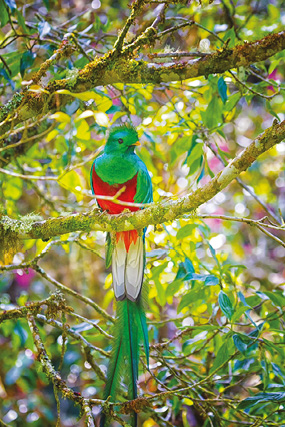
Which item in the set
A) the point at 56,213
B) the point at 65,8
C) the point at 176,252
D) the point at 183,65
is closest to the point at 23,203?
the point at 56,213

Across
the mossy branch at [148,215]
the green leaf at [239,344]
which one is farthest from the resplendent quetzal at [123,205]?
the green leaf at [239,344]

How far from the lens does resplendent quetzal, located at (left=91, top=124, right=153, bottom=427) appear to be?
2.37 m

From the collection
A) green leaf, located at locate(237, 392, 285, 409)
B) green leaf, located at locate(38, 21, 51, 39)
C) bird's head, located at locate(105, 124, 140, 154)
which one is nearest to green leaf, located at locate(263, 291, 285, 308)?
green leaf, located at locate(237, 392, 285, 409)

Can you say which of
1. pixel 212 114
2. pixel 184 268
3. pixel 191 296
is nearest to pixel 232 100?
pixel 212 114

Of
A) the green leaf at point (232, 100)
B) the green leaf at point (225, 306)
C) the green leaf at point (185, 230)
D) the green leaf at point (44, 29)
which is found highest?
the green leaf at point (44, 29)

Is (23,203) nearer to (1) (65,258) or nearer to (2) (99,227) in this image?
(1) (65,258)

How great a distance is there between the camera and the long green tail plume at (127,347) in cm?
205

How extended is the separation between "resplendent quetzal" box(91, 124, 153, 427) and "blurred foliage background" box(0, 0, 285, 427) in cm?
11

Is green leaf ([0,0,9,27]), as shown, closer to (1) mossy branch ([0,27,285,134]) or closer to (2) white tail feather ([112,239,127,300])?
(1) mossy branch ([0,27,285,134])

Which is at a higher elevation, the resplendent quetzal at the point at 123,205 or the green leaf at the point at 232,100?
the green leaf at the point at 232,100

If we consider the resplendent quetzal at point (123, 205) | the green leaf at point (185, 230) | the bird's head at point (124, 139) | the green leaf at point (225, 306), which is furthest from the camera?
the bird's head at point (124, 139)

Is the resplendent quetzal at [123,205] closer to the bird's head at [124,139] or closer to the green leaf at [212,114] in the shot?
the bird's head at [124,139]

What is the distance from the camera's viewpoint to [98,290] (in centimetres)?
471

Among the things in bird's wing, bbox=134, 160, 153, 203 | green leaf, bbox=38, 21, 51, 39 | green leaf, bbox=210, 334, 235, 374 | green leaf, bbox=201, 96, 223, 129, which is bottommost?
green leaf, bbox=210, 334, 235, 374
